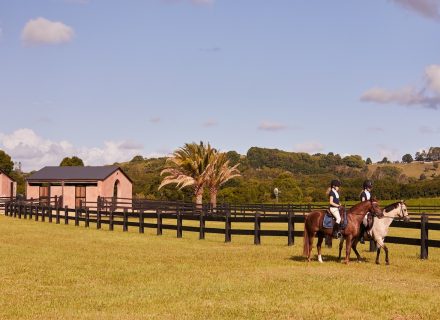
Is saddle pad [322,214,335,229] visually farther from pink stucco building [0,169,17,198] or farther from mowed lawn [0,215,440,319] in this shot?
pink stucco building [0,169,17,198]

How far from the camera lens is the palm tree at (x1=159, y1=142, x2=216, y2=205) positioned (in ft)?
179

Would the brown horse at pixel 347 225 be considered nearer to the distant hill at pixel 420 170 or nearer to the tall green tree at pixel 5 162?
the tall green tree at pixel 5 162

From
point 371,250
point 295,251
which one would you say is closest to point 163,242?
point 295,251

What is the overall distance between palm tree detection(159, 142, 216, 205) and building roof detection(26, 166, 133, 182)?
5.34 metres

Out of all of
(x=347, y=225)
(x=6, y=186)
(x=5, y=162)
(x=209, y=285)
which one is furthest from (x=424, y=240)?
(x=5, y=162)

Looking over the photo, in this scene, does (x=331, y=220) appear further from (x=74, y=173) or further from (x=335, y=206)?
(x=74, y=173)

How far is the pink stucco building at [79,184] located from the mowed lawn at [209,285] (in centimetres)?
3566

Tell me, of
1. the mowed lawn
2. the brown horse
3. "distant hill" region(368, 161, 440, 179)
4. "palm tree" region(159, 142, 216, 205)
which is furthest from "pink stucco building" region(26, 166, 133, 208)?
"distant hill" region(368, 161, 440, 179)

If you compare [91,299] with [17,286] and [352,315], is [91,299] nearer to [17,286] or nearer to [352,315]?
[17,286]

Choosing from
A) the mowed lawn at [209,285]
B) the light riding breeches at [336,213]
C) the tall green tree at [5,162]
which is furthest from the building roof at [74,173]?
the tall green tree at [5,162]

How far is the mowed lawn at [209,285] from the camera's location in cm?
985

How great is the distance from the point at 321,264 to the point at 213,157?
3956cm

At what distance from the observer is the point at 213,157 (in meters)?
55.1

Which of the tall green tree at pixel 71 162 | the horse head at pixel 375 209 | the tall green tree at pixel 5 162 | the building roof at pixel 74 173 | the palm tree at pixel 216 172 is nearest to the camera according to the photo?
the horse head at pixel 375 209
